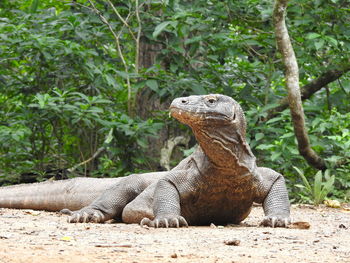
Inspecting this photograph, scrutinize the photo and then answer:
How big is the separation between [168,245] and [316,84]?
5226 millimetres

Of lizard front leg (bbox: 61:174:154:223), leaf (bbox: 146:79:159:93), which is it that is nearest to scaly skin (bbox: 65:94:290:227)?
lizard front leg (bbox: 61:174:154:223)

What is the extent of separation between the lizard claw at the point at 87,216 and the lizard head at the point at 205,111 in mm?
1120

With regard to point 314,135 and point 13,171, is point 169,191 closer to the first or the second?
point 314,135

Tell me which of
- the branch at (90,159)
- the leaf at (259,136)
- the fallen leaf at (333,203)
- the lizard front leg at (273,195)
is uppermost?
the lizard front leg at (273,195)

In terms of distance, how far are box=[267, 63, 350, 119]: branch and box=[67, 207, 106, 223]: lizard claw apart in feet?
10.2

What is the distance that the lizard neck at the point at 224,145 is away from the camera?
399 centimetres

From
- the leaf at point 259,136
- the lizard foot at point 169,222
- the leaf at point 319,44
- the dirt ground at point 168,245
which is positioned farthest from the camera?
the leaf at point 259,136

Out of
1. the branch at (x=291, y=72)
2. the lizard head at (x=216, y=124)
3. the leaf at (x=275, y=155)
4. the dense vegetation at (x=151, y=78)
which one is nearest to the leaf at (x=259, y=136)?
the dense vegetation at (x=151, y=78)

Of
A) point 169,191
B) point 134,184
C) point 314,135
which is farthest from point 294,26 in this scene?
point 169,191

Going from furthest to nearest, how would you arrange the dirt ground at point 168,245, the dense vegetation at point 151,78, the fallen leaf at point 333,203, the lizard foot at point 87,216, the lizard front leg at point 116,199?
the dense vegetation at point 151,78, the fallen leaf at point 333,203, the lizard front leg at point 116,199, the lizard foot at point 87,216, the dirt ground at point 168,245

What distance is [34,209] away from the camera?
5996 mm

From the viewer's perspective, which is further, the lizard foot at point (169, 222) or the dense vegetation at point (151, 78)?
the dense vegetation at point (151, 78)

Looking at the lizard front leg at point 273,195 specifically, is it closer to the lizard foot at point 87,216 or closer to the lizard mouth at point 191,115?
the lizard mouth at point 191,115

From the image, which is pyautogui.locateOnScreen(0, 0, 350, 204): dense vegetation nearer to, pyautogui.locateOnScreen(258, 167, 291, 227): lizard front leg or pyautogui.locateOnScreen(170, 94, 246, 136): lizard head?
pyautogui.locateOnScreen(258, 167, 291, 227): lizard front leg
